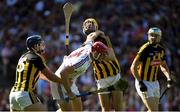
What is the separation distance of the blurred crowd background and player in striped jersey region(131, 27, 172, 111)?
4279 millimetres

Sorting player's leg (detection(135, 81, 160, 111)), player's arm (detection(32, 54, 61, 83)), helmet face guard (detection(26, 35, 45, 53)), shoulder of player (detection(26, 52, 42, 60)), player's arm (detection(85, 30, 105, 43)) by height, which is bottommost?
player's leg (detection(135, 81, 160, 111))

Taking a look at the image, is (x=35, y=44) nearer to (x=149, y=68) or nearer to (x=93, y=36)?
(x=93, y=36)

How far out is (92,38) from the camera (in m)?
11.0

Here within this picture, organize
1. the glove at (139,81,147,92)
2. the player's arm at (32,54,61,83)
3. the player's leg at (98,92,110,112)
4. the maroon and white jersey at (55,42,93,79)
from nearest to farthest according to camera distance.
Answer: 1. the player's arm at (32,54,61,83)
2. the maroon and white jersey at (55,42,93,79)
3. the player's leg at (98,92,110,112)
4. the glove at (139,81,147,92)

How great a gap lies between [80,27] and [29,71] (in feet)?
27.1

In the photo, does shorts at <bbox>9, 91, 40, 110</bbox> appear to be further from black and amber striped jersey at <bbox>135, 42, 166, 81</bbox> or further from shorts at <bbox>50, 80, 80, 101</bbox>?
black and amber striped jersey at <bbox>135, 42, 166, 81</bbox>

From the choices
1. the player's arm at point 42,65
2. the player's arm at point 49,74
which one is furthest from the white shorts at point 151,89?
the player's arm at point 42,65

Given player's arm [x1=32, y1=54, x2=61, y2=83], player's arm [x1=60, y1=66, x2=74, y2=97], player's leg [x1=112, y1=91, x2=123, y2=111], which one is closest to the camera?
player's arm [x1=32, y1=54, x2=61, y2=83]

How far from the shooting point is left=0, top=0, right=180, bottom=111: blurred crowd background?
17172 millimetres

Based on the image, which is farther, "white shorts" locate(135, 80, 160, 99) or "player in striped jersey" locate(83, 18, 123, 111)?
"white shorts" locate(135, 80, 160, 99)

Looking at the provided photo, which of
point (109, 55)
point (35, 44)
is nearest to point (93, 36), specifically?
point (109, 55)

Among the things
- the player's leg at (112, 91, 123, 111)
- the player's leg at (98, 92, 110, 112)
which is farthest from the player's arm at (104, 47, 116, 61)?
the player's leg at (98, 92, 110, 112)

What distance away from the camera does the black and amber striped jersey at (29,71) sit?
32.2 ft

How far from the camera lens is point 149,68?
12.1m
